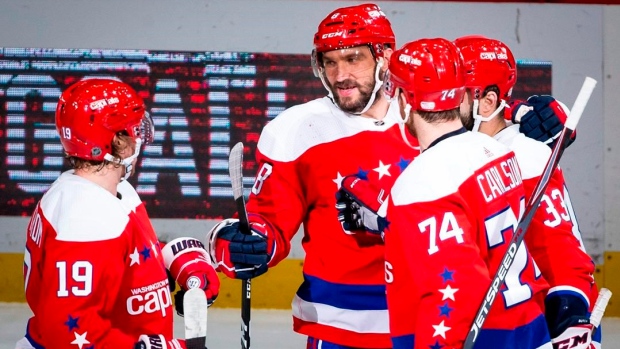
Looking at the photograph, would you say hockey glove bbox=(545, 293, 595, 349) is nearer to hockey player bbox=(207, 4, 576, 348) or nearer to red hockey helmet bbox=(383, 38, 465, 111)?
hockey player bbox=(207, 4, 576, 348)

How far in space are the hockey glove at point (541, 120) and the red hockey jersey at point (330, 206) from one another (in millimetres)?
320

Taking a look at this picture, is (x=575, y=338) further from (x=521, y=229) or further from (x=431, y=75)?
(x=431, y=75)

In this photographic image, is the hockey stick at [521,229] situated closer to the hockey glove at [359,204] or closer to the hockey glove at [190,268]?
the hockey glove at [359,204]

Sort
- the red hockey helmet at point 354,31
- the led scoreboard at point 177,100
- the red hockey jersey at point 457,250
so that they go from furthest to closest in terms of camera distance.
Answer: the led scoreboard at point 177,100, the red hockey helmet at point 354,31, the red hockey jersey at point 457,250

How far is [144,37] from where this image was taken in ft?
17.8

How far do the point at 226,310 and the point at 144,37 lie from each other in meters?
1.52

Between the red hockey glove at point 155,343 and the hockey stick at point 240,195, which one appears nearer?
the red hockey glove at point 155,343

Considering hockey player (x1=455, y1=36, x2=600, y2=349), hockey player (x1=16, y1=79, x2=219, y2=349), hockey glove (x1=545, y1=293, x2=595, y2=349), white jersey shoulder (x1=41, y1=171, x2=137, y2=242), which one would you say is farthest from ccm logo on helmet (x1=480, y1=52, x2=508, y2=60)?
white jersey shoulder (x1=41, y1=171, x2=137, y2=242)

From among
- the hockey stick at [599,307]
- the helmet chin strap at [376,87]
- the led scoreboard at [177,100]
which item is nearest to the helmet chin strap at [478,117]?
the helmet chin strap at [376,87]

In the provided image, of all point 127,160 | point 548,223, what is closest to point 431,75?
point 548,223

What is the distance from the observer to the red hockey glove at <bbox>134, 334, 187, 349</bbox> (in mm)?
2412

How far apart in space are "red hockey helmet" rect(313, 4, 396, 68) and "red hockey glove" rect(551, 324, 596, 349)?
0.96 metres

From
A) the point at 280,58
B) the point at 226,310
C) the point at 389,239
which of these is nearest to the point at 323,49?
the point at 389,239

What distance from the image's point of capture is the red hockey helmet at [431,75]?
7.25 feet
